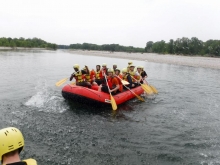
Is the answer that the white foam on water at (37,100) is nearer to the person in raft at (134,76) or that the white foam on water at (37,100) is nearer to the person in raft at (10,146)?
the person in raft at (134,76)

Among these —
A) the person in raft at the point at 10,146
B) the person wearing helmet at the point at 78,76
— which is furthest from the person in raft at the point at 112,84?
the person in raft at the point at 10,146

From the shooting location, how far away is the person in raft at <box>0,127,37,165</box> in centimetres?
210

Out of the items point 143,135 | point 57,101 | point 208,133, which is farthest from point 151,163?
point 57,101

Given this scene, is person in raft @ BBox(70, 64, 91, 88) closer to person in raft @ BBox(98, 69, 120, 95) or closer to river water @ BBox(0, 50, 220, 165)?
person in raft @ BBox(98, 69, 120, 95)

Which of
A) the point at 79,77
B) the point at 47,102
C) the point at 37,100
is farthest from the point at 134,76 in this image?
the point at 37,100

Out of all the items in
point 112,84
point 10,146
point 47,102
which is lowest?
point 47,102

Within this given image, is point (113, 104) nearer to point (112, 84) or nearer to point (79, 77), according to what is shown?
point (112, 84)

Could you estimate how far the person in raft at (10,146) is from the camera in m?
2.10

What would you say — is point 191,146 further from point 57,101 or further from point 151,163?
point 57,101

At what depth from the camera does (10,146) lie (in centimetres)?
211

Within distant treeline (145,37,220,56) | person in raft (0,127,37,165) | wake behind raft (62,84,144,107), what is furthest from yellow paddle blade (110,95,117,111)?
distant treeline (145,37,220,56)

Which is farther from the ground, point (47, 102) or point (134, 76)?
point (134, 76)

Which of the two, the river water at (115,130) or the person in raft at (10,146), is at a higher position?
the person in raft at (10,146)

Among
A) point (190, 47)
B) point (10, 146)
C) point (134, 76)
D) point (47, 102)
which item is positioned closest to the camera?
point (10, 146)
